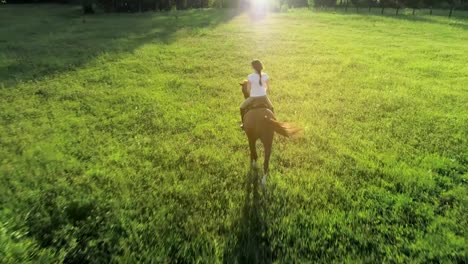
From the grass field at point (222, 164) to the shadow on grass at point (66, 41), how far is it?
30 cm

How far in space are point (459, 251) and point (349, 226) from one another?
1.55 m

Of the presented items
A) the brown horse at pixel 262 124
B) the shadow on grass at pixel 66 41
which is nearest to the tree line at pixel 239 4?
the shadow on grass at pixel 66 41

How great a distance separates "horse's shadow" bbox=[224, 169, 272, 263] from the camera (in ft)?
16.1

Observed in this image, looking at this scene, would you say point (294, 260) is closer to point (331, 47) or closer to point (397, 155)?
point (397, 155)

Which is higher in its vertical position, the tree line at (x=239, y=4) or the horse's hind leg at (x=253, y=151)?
the tree line at (x=239, y=4)

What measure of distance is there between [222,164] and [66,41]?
19471mm

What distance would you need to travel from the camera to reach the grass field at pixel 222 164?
511 centimetres

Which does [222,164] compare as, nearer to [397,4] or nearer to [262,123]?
Result: [262,123]

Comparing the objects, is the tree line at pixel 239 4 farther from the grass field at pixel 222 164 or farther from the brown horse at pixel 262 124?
the brown horse at pixel 262 124

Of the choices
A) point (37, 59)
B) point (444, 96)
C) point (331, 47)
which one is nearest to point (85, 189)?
point (444, 96)

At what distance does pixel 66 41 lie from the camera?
2212 centimetres

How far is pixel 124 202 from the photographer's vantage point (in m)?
6.05

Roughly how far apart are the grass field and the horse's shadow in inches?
0.9

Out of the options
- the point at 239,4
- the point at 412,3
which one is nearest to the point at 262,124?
the point at 239,4
